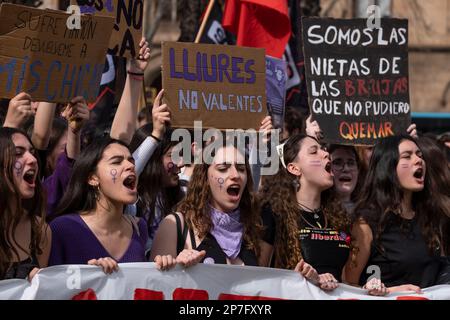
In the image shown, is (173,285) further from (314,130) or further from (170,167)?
(314,130)

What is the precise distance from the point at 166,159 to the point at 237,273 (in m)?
1.24

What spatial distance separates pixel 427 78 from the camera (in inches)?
1097

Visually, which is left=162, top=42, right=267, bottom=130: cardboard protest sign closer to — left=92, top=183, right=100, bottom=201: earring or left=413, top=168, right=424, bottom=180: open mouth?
left=92, top=183, right=100, bottom=201: earring

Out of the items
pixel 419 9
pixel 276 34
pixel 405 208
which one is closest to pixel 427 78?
pixel 419 9

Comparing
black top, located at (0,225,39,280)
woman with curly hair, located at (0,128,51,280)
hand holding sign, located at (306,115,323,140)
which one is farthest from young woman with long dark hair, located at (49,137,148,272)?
hand holding sign, located at (306,115,323,140)

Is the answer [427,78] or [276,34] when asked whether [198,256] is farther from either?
[427,78]

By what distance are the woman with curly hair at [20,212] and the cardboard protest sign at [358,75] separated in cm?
305

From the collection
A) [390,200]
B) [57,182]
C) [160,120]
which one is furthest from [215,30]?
[57,182]

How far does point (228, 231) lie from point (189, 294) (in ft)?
1.71

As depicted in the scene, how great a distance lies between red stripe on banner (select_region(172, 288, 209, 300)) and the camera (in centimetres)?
568

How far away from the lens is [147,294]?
221 inches

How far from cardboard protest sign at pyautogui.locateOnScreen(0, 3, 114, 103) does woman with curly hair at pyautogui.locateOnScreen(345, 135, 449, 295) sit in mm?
1731

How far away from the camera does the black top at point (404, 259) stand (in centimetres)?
637

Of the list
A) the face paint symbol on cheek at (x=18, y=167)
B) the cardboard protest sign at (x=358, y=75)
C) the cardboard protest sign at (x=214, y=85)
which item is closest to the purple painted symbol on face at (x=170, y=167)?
the cardboard protest sign at (x=214, y=85)
